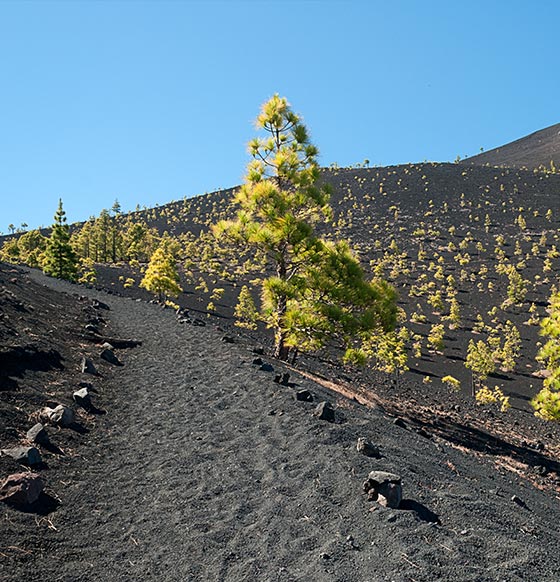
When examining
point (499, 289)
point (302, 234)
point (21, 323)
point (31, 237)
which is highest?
point (31, 237)

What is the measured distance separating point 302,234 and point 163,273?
36078mm

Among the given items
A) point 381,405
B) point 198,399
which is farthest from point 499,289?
point 198,399

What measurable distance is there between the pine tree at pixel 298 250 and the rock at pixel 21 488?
9.43 metres

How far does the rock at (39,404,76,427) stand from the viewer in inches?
296

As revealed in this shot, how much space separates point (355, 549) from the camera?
466 centimetres

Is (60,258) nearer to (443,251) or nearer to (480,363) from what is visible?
(480,363)

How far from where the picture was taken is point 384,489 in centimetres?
551

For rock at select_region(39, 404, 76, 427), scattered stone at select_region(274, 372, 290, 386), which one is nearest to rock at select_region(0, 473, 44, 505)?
rock at select_region(39, 404, 76, 427)

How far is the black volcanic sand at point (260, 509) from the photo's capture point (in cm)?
445

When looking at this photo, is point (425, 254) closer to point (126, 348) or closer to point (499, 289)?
point (499, 289)

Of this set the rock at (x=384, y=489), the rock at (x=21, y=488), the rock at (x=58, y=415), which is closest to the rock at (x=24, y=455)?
the rock at (x=21, y=488)

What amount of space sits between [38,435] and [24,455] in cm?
70

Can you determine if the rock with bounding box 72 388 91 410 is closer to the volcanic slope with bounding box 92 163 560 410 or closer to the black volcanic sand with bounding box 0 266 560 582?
the black volcanic sand with bounding box 0 266 560 582

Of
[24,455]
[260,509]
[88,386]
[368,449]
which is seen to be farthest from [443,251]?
[24,455]
